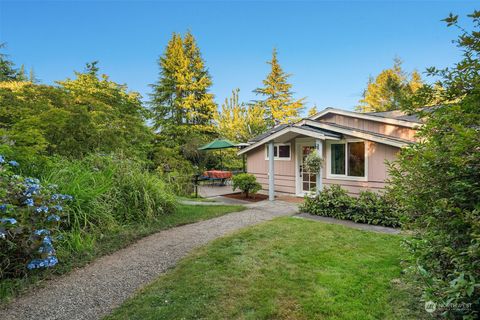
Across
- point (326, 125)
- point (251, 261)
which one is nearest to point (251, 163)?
point (326, 125)

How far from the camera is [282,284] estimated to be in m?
3.16

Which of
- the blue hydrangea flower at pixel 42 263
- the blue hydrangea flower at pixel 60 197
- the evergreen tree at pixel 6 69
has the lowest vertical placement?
the blue hydrangea flower at pixel 42 263

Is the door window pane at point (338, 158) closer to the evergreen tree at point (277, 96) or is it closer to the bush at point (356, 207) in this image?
the bush at point (356, 207)

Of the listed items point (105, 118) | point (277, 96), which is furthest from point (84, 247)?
point (277, 96)

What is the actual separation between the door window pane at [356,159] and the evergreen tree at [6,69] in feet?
63.1

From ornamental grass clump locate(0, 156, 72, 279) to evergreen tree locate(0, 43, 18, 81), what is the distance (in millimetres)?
15972

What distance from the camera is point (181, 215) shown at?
22.1 feet

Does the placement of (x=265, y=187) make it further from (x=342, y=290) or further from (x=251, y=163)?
(x=342, y=290)

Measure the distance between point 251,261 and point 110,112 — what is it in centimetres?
739

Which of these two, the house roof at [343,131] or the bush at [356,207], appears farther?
the house roof at [343,131]

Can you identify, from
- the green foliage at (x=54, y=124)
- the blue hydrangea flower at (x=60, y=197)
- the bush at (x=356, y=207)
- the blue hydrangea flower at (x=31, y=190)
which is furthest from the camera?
the bush at (x=356, y=207)

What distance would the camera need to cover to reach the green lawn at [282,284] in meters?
2.61

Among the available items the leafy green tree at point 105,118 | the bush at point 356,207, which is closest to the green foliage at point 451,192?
the bush at point 356,207

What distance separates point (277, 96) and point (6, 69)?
78.7 ft
